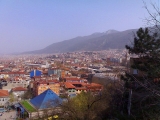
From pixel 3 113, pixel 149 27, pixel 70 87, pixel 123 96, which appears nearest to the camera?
pixel 149 27

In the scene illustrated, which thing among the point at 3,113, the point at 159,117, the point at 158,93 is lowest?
the point at 3,113

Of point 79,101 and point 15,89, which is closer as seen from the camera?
point 79,101

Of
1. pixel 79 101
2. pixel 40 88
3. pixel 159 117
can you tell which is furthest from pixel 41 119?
pixel 40 88

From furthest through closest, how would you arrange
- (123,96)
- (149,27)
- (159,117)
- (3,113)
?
(3,113) < (123,96) < (159,117) < (149,27)

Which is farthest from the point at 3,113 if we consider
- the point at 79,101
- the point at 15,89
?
the point at 79,101

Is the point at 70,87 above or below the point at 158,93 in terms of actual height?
below

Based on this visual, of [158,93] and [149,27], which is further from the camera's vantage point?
[149,27]

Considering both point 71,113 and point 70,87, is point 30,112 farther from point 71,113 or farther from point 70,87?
point 70,87

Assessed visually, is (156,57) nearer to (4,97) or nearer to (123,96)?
(123,96)

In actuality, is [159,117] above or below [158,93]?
below
